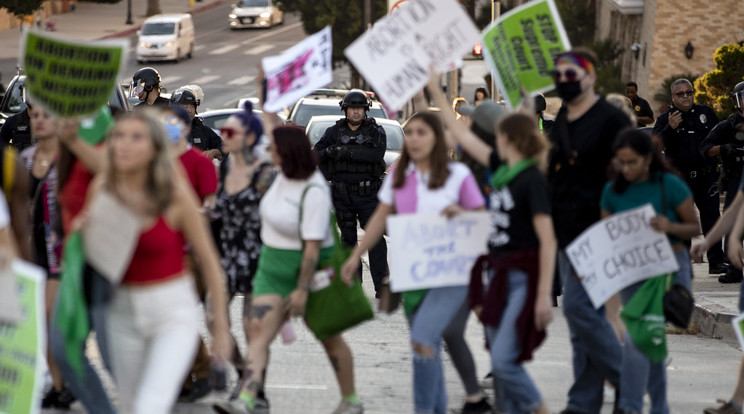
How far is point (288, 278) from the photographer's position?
7297mm

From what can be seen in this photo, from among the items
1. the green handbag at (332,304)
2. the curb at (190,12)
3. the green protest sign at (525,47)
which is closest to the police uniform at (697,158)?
the green protest sign at (525,47)

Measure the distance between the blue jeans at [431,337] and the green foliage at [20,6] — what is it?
1728 inches

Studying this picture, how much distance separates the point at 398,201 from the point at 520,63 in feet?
4.17

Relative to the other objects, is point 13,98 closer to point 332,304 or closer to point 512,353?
point 332,304

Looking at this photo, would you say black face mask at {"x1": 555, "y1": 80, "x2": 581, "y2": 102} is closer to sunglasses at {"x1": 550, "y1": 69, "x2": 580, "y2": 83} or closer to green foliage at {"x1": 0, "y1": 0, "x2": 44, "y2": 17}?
sunglasses at {"x1": 550, "y1": 69, "x2": 580, "y2": 83}

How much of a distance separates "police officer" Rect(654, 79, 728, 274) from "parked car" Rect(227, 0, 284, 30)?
51.3 meters

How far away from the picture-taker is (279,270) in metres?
7.27

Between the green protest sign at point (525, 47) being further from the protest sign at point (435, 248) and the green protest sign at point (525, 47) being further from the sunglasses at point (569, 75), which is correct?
the protest sign at point (435, 248)

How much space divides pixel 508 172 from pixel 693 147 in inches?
278

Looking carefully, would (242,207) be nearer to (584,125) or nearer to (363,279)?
(584,125)

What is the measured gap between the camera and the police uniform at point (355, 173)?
12.0 m

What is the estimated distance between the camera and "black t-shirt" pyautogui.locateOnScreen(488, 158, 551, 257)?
6.47 metres

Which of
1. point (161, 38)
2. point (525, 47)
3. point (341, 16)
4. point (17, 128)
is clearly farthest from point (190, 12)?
point (525, 47)

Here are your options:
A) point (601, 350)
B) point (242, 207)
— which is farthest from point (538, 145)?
point (242, 207)
